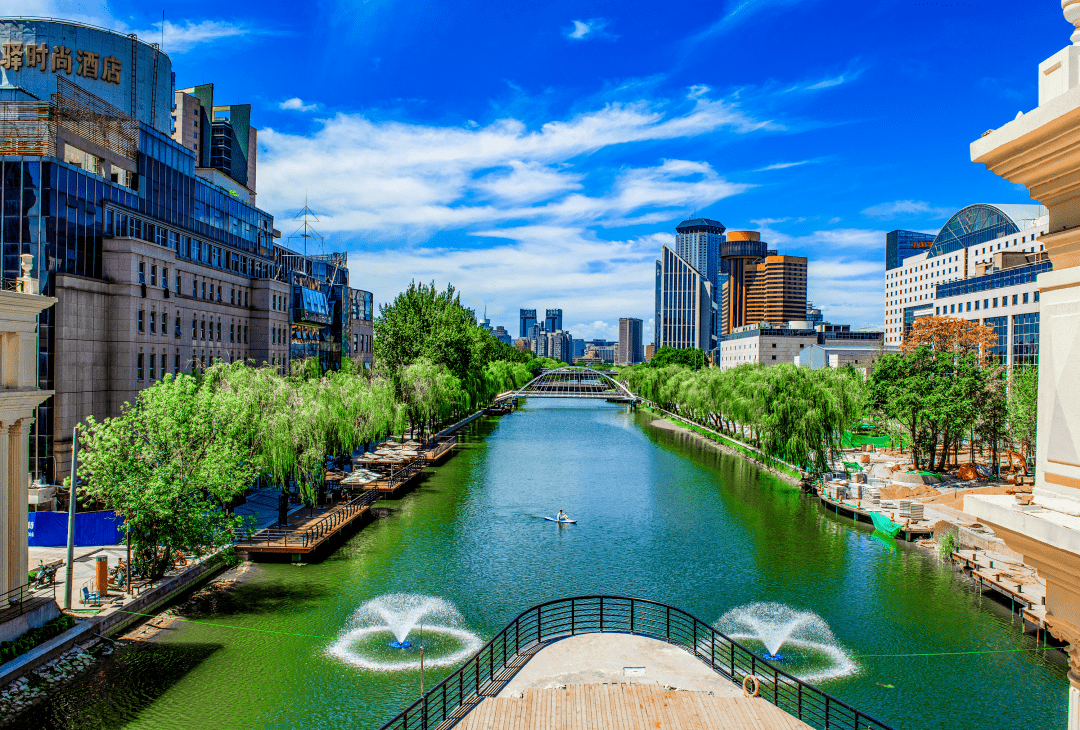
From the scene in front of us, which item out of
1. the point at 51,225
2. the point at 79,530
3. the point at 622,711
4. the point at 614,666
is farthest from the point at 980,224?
the point at 79,530

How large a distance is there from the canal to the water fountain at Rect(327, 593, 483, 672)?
3.2 inches

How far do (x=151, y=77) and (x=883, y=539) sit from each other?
5984cm

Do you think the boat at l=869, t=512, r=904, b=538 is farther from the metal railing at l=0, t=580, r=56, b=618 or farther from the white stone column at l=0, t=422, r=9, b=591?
the white stone column at l=0, t=422, r=9, b=591

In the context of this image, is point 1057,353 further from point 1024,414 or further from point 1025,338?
point 1025,338

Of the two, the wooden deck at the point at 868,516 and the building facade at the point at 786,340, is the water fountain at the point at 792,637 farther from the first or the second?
the building facade at the point at 786,340

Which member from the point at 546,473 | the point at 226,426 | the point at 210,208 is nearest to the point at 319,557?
the point at 226,426

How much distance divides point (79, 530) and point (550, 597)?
19807 mm

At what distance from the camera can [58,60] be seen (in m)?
44.0

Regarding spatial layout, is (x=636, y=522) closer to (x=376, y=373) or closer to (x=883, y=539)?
(x=883, y=539)

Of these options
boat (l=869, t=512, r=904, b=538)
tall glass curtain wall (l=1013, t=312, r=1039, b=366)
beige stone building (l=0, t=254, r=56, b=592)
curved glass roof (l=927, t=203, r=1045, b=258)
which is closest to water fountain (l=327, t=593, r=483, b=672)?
beige stone building (l=0, t=254, r=56, b=592)

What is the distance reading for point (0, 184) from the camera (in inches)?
1236

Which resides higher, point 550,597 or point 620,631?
point 620,631

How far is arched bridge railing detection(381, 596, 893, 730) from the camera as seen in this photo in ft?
45.2

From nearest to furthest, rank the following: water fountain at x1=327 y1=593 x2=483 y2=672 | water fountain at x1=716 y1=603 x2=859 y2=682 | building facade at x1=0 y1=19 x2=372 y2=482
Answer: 1. water fountain at x1=716 y1=603 x2=859 y2=682
2. water fountain at x1=327 y1=593 x2=483 y2=672
3. building facade at x1=0 y1=19 x2=372 y2=482
